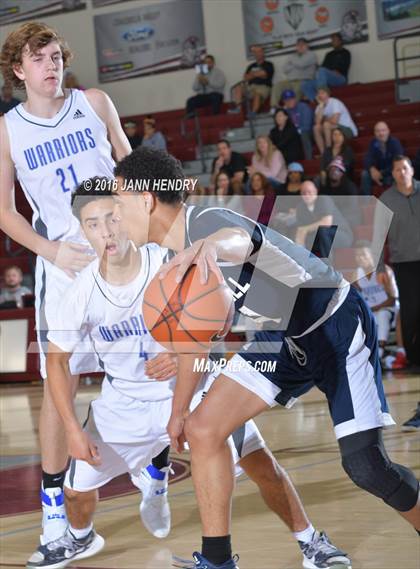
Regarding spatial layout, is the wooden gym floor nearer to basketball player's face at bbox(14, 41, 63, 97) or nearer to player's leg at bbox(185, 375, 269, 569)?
player's leg at bbox(185, 375, 269, 569)

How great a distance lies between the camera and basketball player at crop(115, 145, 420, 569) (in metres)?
3.88

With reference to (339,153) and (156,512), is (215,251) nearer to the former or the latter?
(156,512)

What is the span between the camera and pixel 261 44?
20.2 m

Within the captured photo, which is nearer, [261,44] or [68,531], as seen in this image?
[68,531]

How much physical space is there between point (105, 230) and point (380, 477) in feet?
5.61

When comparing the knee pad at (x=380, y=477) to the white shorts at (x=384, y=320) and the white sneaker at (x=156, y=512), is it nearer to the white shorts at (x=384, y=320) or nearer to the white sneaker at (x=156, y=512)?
the white sneaker at (x=156, y=512)

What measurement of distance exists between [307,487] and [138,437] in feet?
4.69

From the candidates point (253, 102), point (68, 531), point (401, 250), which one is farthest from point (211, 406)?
point (253, 102)

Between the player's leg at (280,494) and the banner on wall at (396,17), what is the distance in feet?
50.7

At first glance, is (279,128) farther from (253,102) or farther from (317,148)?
(253,102)

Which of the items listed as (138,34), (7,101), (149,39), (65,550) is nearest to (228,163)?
(7,101)

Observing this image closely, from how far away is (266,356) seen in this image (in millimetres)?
4082

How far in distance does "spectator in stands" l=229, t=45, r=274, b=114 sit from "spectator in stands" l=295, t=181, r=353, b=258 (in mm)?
6360

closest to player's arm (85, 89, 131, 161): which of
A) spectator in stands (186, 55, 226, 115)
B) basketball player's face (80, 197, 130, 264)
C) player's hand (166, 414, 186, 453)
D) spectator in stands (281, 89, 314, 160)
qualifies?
basketball player's face (80, 197, 130, 264)
